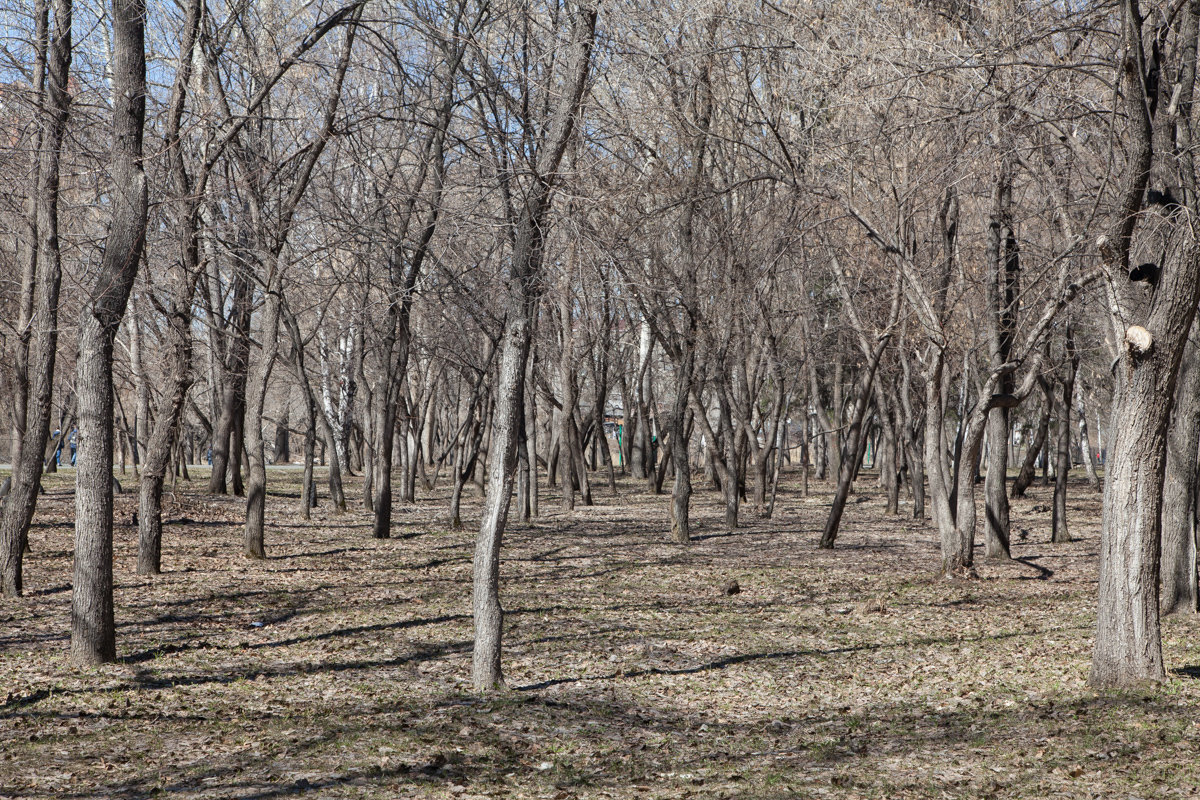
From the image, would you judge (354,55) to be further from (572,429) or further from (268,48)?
(572,429)

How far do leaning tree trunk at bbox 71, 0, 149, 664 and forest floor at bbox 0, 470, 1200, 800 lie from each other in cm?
44

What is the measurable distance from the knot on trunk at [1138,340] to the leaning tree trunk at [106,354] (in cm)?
673

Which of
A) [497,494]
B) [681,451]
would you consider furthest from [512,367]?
[681,451]

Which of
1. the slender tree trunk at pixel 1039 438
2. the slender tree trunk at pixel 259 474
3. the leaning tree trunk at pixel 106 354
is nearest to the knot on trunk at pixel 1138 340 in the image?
the leaning tree trunk at pixel 106 354

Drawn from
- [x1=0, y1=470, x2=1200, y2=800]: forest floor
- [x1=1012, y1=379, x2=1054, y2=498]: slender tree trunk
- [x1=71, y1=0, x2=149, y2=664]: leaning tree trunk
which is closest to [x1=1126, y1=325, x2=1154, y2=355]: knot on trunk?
[x1=0, y1=470, x2=1200, y2=800]: forest floor

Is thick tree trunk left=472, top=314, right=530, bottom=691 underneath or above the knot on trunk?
underneath

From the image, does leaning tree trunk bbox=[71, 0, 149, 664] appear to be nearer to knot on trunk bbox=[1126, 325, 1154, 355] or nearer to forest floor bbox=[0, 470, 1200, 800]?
forest floor bbox=[0, 470, 1200, 800]

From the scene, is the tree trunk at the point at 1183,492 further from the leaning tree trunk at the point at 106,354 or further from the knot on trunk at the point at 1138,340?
the leaning tree trunk at the point at 106,354

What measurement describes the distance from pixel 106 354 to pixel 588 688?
4.20 meters

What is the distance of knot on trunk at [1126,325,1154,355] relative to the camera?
614cm

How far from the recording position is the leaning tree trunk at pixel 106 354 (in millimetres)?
6883

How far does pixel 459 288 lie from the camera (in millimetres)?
14875

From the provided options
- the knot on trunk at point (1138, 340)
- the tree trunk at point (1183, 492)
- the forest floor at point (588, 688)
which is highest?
the knot on trunk at point (1138, 340)

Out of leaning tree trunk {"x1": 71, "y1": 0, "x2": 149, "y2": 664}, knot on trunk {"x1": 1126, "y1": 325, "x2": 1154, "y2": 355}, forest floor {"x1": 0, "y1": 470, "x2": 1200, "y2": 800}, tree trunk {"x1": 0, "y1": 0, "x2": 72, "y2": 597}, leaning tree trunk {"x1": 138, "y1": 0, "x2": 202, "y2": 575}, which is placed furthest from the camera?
leaning tree trunk {"x1": 138, "y1": 0, "x2": 202, "y2": 575}
